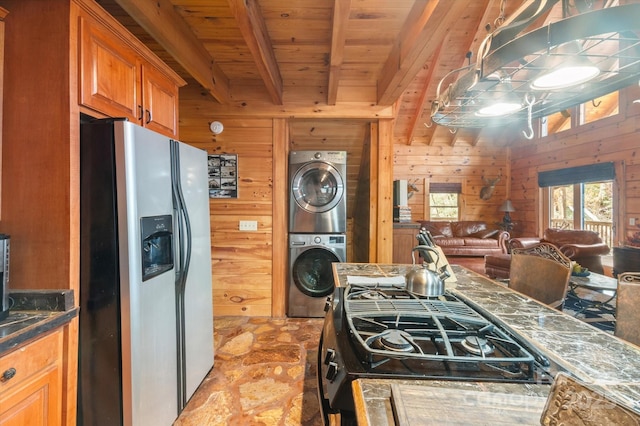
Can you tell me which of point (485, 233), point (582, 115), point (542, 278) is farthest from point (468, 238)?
point (542, 278)

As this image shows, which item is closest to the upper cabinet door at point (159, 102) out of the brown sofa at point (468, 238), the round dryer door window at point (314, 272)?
the round dryer door window at point (314, 272)

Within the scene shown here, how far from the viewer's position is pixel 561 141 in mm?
5773

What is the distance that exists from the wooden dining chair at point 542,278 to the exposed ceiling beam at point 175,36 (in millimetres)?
2627

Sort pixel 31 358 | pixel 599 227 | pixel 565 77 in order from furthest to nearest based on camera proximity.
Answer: pixel 599 227
pixel 565 77
pixel 31 358

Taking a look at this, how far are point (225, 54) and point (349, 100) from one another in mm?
1261

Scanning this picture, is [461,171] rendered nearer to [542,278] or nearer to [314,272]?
[314,272]

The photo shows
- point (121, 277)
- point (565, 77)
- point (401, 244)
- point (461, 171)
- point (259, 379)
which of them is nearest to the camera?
point (565, 77)

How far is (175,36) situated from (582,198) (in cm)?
740

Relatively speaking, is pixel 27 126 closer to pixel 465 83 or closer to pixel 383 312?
pixel 383 312

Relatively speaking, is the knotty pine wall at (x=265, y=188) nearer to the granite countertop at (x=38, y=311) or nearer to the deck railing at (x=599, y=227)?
the deck railing at (x=599, y=227)

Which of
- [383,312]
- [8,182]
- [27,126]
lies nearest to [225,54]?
[27,126]

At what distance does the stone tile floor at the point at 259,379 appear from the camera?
1633mm

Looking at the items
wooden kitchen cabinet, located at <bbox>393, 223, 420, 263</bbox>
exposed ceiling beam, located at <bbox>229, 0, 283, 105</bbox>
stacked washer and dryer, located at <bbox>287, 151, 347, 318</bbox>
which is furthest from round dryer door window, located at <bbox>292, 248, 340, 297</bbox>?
exposed ceiling beam, located at <bbox>229, 0, 283, 105</bbox>

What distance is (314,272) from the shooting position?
10.2 ft
